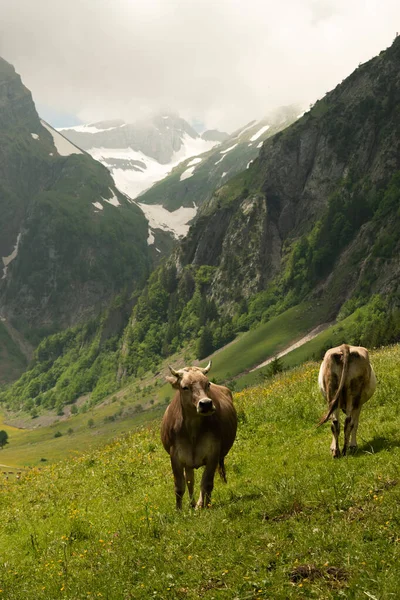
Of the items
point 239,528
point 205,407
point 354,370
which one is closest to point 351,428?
point 354,370

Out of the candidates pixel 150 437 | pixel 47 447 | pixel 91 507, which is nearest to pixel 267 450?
pixel 91 507

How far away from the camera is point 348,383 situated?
48.2 ft

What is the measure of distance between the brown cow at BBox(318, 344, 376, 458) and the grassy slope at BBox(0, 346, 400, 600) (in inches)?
35.0

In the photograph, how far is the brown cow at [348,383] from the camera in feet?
47.5

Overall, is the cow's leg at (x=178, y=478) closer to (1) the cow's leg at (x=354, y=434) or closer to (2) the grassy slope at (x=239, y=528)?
(2) the grassy slope at (x=239, y=528)

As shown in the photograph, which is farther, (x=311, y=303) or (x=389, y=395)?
(x=311, y=303)

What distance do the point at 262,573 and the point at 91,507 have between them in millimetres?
9501

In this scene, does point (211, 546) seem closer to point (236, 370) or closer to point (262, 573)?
point (262, 573)

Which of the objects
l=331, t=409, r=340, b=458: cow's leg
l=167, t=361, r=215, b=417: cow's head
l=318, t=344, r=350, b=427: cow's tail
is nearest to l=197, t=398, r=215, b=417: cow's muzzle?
l=167, t=361, r=215, b=417: cow's head

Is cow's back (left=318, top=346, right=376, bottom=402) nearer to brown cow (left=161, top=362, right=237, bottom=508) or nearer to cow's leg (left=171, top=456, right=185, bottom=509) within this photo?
brown cow (left=161, top=362, right=237, bottom=508)

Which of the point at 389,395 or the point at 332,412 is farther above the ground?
the point at 332,412

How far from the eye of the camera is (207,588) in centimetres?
820

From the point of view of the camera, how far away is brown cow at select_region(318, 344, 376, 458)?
14.5m

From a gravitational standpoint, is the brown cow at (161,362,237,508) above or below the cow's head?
below
